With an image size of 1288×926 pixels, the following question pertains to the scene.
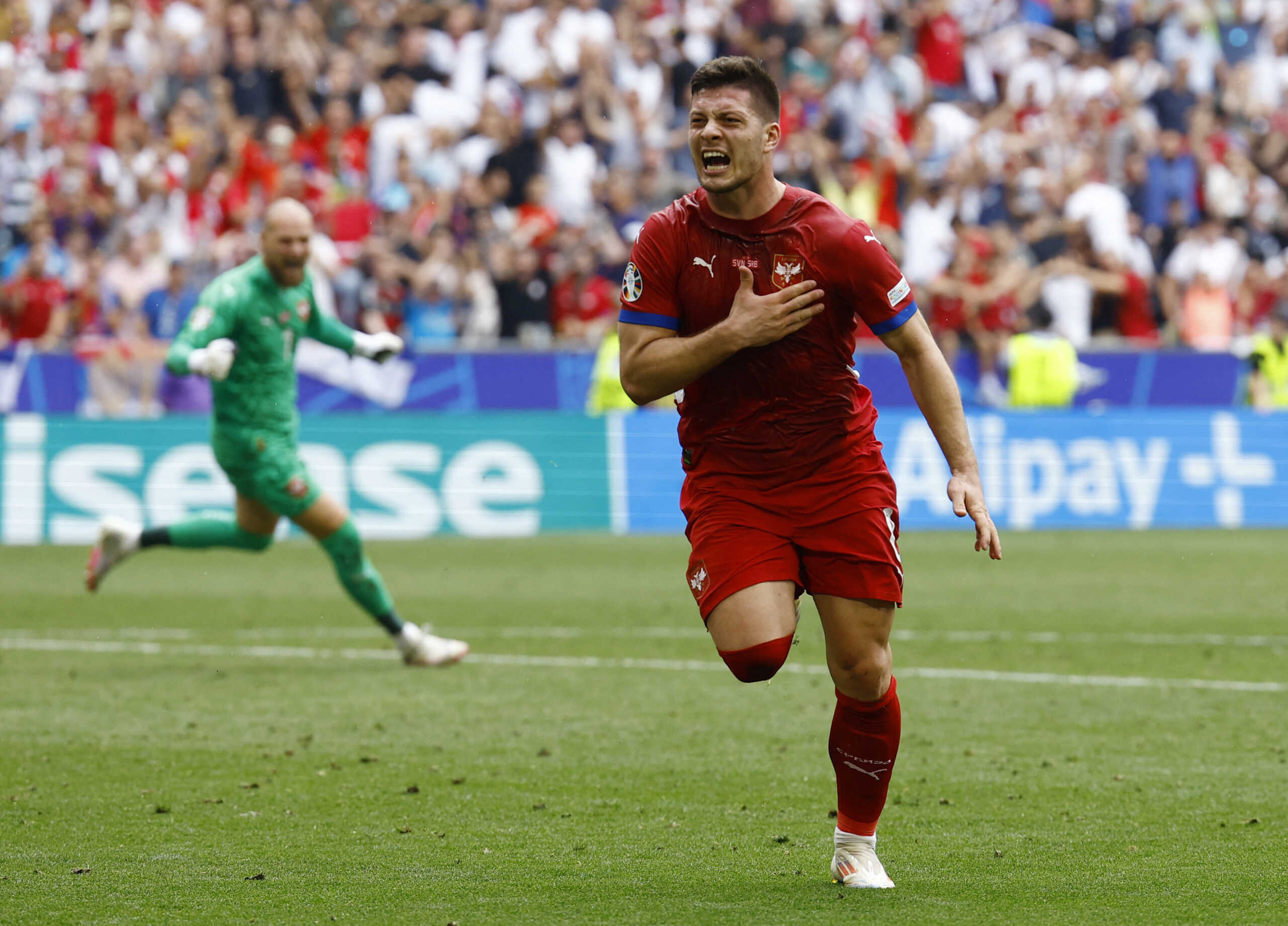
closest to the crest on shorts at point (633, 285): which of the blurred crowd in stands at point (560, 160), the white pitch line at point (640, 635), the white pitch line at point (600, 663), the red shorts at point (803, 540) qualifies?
the red shorts at point (803, 540)

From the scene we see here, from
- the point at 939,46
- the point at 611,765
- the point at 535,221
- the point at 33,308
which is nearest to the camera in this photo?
the point at 611,765

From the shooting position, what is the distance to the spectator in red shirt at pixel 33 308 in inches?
742

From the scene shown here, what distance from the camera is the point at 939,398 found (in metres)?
5.06

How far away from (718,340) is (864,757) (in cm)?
127

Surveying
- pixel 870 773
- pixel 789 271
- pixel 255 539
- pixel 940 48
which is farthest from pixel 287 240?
pixel 940 48

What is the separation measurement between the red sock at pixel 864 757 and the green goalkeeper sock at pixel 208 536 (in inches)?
226

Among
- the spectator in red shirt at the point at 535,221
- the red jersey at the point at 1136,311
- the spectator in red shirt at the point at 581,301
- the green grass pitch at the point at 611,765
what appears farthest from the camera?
the red jersey at the point at 1136,311

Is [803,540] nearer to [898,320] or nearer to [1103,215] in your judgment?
[898,320]

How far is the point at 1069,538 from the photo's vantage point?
1686 centimetres

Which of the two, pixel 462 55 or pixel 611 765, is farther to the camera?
pixel 462 55

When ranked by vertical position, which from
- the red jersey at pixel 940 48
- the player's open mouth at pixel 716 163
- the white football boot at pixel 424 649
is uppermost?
the red jersey at pixel 940 48

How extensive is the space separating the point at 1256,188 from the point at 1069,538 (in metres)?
7.48

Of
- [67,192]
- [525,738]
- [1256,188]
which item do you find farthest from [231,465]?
[1256,188]

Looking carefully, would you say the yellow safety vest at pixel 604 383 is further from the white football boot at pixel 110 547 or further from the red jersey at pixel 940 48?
the white football boot at pixel 110 547
